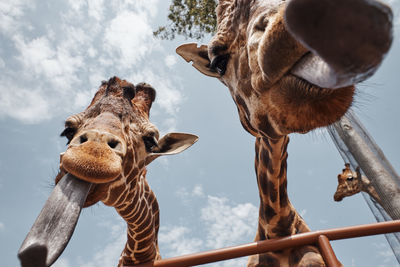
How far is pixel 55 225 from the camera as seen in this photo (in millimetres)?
1613

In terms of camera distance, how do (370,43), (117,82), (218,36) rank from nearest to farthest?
(370,43), (218,36), (117,82)

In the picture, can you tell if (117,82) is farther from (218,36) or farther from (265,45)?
(265,45)

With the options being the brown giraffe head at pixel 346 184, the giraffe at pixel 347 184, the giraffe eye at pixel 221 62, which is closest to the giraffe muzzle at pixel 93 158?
the giraffe eye at pixel 221 62

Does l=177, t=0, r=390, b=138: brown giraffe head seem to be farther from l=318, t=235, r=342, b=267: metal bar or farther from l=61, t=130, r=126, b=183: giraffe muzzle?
l=61, t=130, r=126, b=183: giraffe muzzle

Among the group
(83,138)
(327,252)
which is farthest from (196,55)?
(327,252)

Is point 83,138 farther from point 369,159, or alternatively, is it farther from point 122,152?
point 369,159

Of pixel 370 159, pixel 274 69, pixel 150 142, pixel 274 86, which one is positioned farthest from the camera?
pixel 370 159

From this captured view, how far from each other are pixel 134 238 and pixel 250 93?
8.41 feet

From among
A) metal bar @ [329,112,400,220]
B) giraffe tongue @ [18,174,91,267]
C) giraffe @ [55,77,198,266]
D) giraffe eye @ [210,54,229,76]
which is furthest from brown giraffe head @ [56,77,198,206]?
metal bar @ [329,112,400,220]

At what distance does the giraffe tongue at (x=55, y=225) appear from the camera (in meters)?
1.43

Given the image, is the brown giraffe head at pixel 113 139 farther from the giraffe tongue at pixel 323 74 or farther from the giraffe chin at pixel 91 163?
the giraffe tongue at pixel 323 74

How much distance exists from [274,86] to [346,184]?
18.6ft

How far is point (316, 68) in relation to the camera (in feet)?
3.08

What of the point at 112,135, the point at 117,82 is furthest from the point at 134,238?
the point at 117,82
